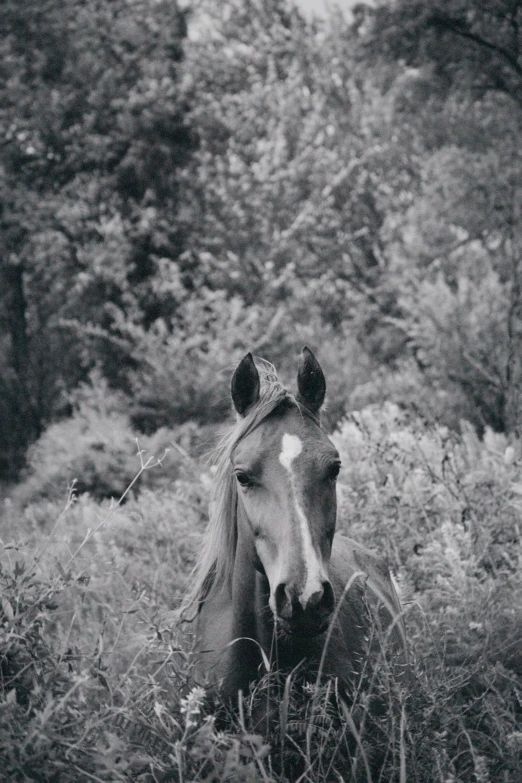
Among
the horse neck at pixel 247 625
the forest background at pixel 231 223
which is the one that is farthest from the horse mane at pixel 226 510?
the forest background at pixel 231 223

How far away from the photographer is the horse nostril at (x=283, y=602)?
6.09ft

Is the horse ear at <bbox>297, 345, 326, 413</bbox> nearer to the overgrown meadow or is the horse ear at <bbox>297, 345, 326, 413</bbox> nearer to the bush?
the overgrown meadow

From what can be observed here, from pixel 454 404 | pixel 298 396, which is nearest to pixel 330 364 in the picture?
pixel 454 404

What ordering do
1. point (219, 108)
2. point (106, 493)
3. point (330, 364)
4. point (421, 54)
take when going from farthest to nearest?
point (219, 108), point (330, 364), point (421, 54), point (106, 493)

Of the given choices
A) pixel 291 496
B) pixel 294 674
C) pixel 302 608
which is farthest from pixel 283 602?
pixel 294 674

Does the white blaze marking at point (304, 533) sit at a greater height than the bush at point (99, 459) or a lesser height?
greater

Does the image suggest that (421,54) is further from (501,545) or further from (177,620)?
(177,620)

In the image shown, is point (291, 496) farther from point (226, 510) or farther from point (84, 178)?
point (84, 178)

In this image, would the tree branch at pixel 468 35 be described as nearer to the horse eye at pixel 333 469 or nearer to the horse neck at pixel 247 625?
the horse eye at pixel 333 469

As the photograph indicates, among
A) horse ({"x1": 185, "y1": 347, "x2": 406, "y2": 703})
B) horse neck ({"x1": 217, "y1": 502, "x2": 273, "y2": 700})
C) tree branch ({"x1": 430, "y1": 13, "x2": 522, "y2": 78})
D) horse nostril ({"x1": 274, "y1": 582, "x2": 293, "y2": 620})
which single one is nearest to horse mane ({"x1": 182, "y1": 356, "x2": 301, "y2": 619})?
horse ({"x1": 185, "y1": 347, "x2": 406, "y2": 703})

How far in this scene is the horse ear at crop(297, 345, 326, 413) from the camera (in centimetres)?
242

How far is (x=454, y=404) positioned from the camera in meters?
7.45

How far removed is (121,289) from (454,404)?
19.9ft

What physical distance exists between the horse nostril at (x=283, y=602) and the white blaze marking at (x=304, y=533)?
0.04 metres
